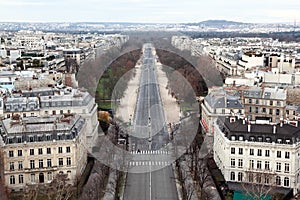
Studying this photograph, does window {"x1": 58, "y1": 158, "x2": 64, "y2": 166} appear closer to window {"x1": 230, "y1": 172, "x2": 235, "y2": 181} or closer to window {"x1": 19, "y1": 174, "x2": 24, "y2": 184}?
window {"x1": 19, "y1": 174, "x2": 24, "y2": 184}

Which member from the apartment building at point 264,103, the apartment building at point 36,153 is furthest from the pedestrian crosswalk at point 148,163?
the apartment building at point 264,103

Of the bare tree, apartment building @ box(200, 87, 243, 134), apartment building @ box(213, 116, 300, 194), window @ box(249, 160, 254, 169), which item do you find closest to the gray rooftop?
apartment building @ box(213, 116, 300, 194)

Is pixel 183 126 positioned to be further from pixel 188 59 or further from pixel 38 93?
pixel 188 59

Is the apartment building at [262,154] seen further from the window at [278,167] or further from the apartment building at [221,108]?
the apartment building at [221,108]

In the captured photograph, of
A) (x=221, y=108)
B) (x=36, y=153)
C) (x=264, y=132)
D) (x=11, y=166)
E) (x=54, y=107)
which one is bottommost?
(x=11, y=166)

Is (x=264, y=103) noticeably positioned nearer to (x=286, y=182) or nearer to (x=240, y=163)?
(x=240, y=163)

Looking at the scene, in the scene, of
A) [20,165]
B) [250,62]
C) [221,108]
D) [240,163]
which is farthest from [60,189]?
[250,62]
